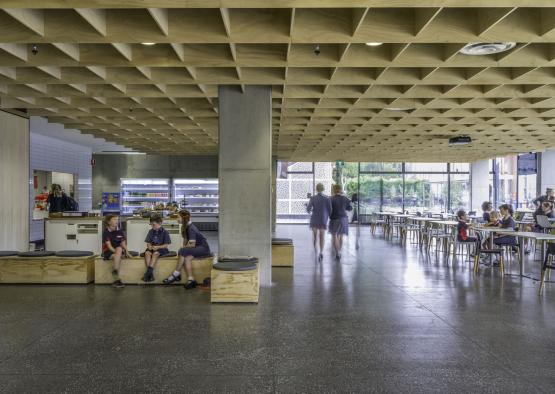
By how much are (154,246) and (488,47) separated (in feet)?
18.2

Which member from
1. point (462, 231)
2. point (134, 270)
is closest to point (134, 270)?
point (134, 270)

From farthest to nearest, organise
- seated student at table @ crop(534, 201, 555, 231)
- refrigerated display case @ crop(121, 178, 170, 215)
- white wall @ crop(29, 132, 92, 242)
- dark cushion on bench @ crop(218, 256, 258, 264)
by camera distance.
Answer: refrigerated display case @ crop(121, 178, 170, 215), white wall @ crop(29, 132, 92, 242), seated student at table @ crop(534, 201, 555, 231), dark cushion on bench @ crop(218, 256, 258, 264)

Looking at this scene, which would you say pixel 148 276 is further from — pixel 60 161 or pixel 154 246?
pixel 60 161

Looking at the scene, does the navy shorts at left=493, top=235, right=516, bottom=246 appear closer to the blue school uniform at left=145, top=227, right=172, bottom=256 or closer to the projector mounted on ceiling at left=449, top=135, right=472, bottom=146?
the projector mounted on ceiling at left=449, top=135, right=472, bottom=146

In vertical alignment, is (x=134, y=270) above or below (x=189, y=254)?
below

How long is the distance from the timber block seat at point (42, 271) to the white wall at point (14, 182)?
57.4 inches

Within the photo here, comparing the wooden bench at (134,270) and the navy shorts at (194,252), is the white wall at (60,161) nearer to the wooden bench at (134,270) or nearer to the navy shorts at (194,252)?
the wooden bench at (134,270)

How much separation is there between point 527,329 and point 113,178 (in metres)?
17.7

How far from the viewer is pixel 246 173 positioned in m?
7.27

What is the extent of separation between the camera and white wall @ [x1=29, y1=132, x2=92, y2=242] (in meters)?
13.5

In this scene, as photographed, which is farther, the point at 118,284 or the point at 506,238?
the point at 506,238

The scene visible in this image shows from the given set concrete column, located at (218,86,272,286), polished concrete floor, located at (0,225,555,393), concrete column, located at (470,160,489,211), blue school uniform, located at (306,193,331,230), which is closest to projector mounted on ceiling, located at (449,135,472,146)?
blue school uniform, located at (306,193,331,230)

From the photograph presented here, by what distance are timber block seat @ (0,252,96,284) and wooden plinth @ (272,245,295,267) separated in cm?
358

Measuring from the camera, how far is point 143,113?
981cm
